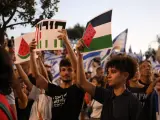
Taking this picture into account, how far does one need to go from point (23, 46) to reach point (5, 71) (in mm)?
3915

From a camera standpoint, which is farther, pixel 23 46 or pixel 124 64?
pixel 23 46

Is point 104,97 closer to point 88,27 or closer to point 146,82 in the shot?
point 88,27

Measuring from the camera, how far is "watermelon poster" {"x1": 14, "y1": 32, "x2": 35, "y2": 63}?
5891 millimetres

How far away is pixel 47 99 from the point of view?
4.65 metres

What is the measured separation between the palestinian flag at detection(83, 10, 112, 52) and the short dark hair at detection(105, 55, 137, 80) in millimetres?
1472

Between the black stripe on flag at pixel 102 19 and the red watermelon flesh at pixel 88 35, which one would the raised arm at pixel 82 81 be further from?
the black stripe on flag at pixel 102 19

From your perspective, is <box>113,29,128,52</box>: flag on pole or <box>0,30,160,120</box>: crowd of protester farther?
<box>113,29,128,52</box>: flag on pole

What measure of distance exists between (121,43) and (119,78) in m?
7.37

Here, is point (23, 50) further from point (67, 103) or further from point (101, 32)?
point (67, 103)

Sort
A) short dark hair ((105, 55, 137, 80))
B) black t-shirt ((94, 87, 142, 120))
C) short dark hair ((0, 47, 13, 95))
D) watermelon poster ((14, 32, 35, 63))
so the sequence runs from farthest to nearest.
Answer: watermelon poster ((14, 32, 35, 63)), short dark hair ((105, 55, 137, 80)), black t-shirt ((94, 87, 142, 120)), short dark hair ((0, 47, 13, 95))

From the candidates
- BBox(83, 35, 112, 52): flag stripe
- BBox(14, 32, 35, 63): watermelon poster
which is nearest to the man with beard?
BBox(83, 35, 112, 52): flag stripe

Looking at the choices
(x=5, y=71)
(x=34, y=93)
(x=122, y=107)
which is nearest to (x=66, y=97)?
(x=34, y=93)

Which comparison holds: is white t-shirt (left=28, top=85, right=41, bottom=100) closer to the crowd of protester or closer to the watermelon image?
the crowd of protester

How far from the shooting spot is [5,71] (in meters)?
2.18
